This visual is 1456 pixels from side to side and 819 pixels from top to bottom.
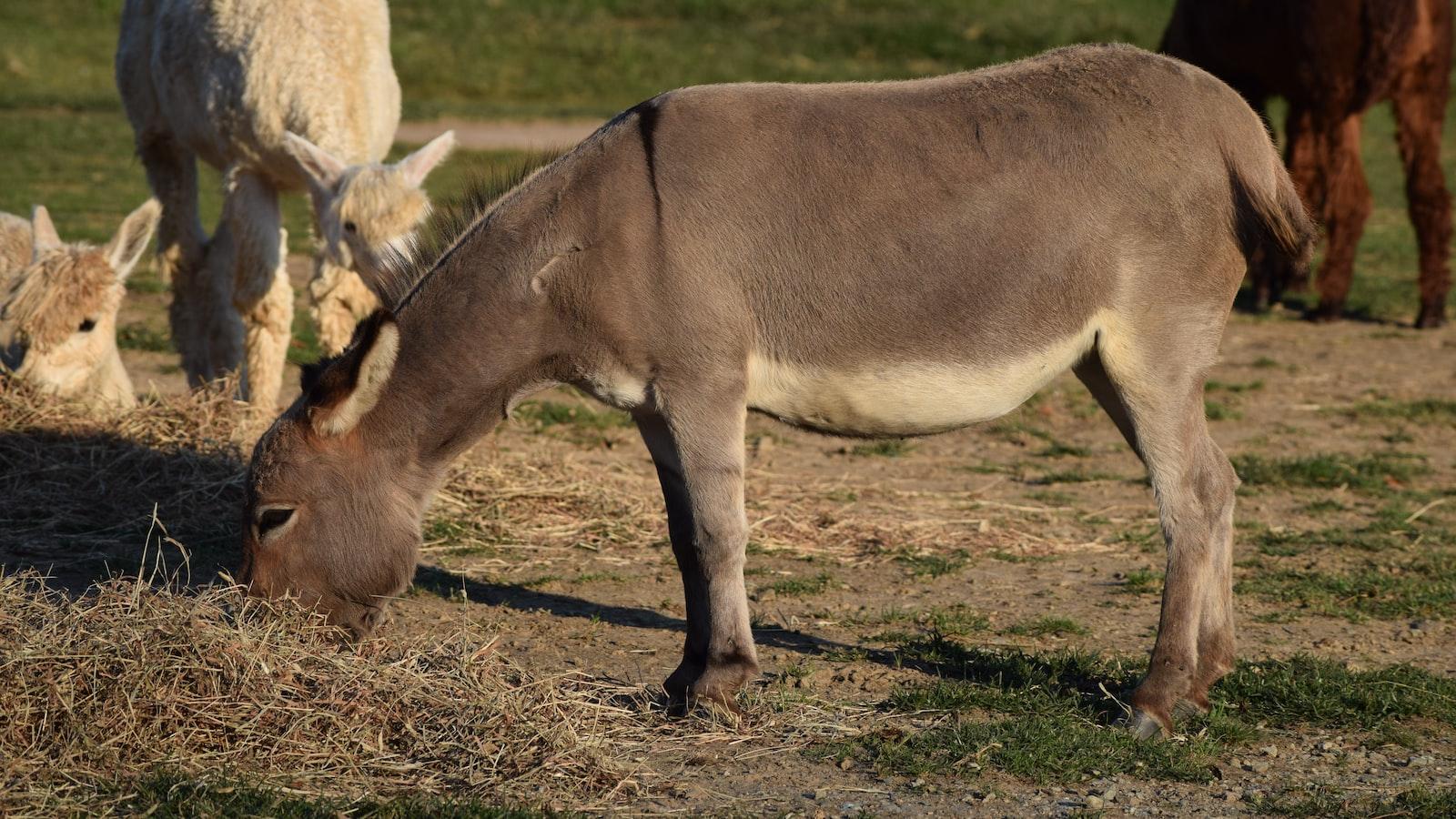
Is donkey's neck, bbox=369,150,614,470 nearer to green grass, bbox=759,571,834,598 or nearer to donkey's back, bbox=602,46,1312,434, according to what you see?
donkey's back, bbox=602,46,1312,434

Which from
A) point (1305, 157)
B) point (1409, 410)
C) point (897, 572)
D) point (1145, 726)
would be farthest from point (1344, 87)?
point (1145, 726)

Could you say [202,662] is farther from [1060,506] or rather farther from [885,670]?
[1060,506]

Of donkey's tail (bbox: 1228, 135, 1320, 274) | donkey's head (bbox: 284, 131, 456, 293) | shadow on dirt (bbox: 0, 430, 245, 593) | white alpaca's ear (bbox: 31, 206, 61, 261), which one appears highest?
donkey's tail (bbox: 1228, 135, 1320, 274)

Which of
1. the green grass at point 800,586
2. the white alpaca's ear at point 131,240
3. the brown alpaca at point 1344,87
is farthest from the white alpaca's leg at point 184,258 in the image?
the brown alpaca at point 1344,87

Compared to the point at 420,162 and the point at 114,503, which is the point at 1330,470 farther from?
the point at 114,503

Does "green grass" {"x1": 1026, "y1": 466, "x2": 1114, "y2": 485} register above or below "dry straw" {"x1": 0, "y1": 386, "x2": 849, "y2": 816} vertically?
below

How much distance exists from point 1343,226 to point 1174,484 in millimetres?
8755

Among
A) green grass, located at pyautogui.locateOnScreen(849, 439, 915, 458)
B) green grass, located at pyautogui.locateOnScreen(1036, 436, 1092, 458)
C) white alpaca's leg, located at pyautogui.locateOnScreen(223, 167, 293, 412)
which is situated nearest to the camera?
white alpaca's leg, located at pyautogui.locateOnScreen(223, 167, 293, 412)

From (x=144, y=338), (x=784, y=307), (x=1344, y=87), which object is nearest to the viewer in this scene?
(x=784, y=307)

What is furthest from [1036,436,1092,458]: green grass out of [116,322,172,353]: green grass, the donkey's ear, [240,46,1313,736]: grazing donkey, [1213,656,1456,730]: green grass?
[116,322,172,353]: green grass

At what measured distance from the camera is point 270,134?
7699 millimetres

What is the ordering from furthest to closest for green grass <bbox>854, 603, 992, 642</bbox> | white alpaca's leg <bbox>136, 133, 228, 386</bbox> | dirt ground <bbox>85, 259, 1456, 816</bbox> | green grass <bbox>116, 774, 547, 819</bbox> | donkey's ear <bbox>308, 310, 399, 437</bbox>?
white alpaca's leg <bbox>136, 133, 228, 386</bbox> < green grass <bbox>854, 603, 992, 642</bbox> < donkey's ear <bbox>308, 310, 399, 437</bbox> < dirt ground <bbox>85, 259, 1456, 816</bbox> < green grass <bbox>116, 774, 547, 819</bbox>

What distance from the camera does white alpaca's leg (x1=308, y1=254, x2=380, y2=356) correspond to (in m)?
7.41

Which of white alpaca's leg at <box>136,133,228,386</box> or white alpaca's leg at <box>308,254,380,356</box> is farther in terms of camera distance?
white alpaca's leg at <box>136,133,228,386</box>
